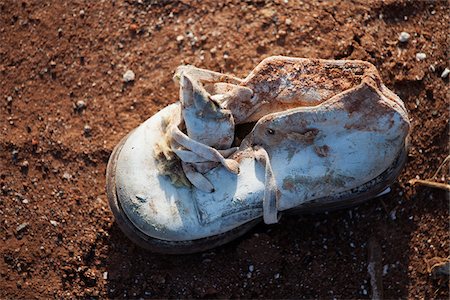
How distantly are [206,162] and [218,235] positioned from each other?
0.76 feet

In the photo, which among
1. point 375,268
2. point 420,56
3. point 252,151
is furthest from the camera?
point 420,56

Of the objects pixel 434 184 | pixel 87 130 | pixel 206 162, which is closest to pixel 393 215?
pixel 434 184

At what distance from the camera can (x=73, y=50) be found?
223cm

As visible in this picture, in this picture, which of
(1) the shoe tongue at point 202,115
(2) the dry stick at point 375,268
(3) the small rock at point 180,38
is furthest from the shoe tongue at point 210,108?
(2) the dry stick at point 375,268

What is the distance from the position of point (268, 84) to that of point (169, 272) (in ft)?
2.10

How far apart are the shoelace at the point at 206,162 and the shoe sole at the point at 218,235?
0.13m

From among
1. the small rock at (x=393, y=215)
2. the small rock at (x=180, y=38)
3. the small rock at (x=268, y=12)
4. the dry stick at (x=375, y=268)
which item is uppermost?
the small rock at (x=268, y=12)

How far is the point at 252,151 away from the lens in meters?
1.84

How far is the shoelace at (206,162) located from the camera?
178 cm

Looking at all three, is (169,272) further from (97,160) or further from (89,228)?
(97,160)

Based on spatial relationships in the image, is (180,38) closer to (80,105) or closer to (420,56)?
(80,105)

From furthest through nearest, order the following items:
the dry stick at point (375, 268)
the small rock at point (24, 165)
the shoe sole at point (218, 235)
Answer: the small rock at point (24, 165), the dry stick at point (375, 268), the shoe sole at point (218, 235)

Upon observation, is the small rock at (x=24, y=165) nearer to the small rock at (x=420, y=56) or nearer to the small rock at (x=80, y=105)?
the small rock at (x=80, y=105)

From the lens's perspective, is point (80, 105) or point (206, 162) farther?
point (80, 105)
